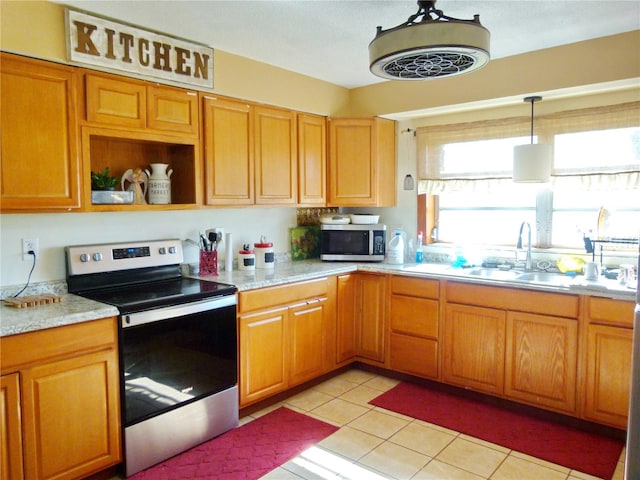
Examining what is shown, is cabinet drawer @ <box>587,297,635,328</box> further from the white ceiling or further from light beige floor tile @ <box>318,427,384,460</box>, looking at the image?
the white ceiling

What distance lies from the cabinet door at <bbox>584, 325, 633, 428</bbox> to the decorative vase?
2.73 m

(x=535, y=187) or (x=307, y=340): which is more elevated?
(x=535, y=187)

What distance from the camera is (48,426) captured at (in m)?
2.13

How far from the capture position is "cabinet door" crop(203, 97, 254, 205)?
313 centimetres

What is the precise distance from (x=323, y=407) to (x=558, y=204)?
2.26 meters

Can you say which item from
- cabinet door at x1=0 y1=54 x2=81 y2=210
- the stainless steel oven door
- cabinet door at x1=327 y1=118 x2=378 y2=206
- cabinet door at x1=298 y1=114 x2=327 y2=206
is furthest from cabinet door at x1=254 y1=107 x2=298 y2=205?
cabinet door at x1=0 y1=54 x2=81 y2=210

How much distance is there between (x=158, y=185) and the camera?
3.02 m

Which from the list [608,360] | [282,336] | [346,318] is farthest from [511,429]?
[282,336]

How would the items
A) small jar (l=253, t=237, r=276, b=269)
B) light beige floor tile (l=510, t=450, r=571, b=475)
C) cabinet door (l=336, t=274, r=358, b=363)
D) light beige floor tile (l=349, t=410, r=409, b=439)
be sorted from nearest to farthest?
light beige floor tile (l=510, t=450, r=571, b=475) → light beige floor tile (l=349, t=410, r=409, b=439) → small jar (l=253, t=237, r=276, b=269) → cabinet door (l=336, t=274, r=358, b=363)

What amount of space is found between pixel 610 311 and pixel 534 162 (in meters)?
1.09

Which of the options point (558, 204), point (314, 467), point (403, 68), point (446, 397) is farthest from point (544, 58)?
point (314, 467)

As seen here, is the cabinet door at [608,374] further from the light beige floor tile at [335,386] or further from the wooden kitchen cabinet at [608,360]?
the light beige floor tile at [335,386]

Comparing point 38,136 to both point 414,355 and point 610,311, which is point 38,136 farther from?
point 610,311

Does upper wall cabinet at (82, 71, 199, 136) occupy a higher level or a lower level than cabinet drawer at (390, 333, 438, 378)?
higher
